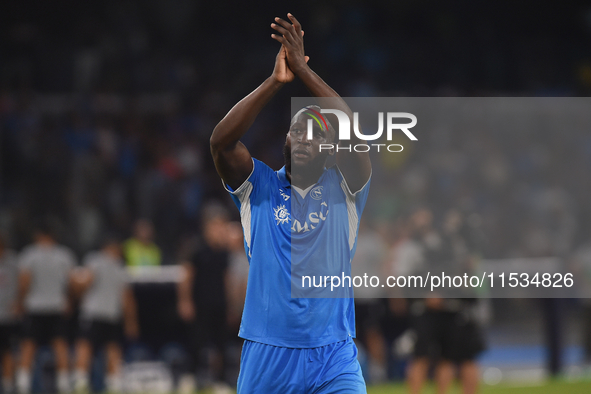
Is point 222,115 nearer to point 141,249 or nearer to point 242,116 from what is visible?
point 141,249

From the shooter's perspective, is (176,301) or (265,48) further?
(265,48)

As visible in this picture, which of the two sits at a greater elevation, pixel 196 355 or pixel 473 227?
pixel 473 227

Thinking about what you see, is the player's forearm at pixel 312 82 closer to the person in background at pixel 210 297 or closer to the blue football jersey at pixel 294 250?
the blue football jersey at pixel 294 250

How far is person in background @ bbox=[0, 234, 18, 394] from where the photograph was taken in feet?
32.6

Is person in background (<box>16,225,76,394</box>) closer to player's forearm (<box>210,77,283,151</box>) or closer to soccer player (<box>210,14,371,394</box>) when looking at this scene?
soccer player (<box>210,14,371,394</box>)

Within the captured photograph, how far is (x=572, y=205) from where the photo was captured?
24.2ft

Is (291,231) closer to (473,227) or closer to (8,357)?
(473,227)

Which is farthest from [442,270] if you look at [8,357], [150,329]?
[8,357]

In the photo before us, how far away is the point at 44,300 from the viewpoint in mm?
10008

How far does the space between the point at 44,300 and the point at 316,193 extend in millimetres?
7107

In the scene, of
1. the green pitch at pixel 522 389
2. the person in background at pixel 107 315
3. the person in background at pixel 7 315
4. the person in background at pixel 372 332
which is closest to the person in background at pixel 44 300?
the person in background at pixel 7 315

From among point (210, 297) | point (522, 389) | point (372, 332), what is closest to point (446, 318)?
point (372, 332)

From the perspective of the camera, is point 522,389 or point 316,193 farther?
point 522,389

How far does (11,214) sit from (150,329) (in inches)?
133
